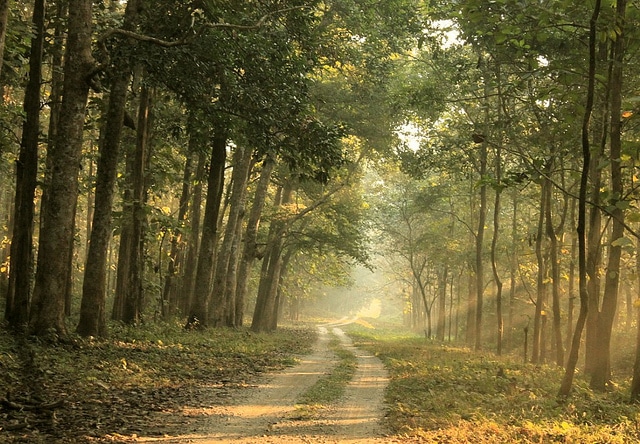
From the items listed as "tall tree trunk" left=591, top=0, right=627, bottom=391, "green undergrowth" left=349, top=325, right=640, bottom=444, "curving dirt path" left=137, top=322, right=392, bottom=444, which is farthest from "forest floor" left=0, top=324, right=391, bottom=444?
"tall tree trunk" left=591, top=0, right=627, bottom=391

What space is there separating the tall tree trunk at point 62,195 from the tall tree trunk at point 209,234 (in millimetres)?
8298

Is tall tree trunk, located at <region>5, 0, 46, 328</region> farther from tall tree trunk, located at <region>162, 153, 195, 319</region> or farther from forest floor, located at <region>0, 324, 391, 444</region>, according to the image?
tall tree trunk, located at <region>162, 153, 195, 319</region>

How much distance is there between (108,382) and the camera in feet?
31.5

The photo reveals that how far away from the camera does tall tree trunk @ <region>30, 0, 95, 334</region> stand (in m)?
11.2

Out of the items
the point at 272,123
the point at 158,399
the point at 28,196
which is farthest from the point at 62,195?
the point at 272,123

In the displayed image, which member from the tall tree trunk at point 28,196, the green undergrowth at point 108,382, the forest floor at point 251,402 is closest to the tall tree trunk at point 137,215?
the green undergrowth at point 108,382

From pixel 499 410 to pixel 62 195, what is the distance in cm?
970

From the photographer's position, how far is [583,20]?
12531 mm

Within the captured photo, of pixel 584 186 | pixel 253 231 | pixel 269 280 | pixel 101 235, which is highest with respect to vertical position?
pixel 253 231

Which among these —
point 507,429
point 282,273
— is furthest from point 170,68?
point 282,273

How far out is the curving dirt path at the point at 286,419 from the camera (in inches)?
285

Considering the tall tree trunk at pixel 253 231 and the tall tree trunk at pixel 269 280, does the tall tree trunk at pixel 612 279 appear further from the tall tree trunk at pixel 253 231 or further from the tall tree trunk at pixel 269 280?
the tall tree trunk at pixel 269 280

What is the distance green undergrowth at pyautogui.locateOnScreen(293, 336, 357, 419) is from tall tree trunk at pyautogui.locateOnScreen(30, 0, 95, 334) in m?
5.42

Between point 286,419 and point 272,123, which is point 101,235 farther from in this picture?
point 286,419
